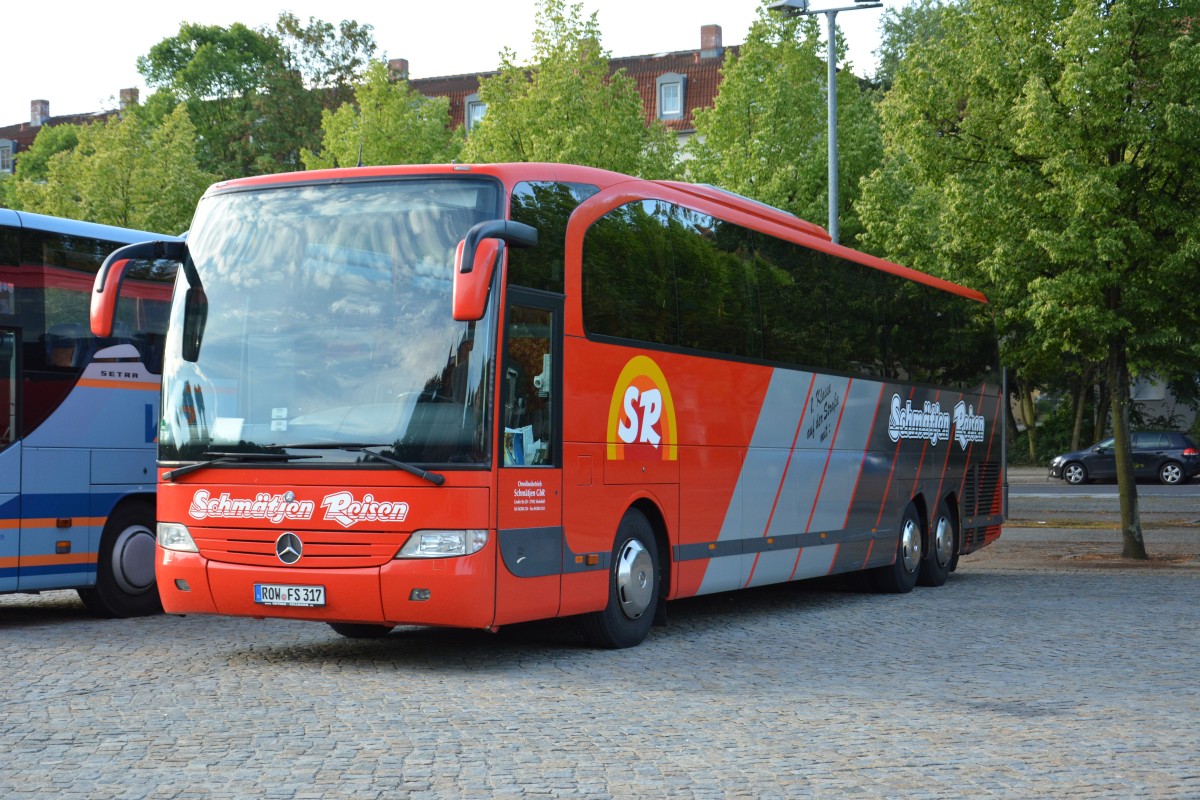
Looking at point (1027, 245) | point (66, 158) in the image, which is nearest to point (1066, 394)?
point (66, 158)

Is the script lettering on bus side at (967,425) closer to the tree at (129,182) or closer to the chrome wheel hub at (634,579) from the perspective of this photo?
the chrome wheel hub at (634,579)

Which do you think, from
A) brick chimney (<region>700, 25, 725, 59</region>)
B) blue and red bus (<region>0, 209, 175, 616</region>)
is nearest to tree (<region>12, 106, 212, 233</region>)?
blue and red bus (<region>0, 209, 175, 616</region>)

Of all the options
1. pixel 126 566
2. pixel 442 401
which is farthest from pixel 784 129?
pixel 442 401

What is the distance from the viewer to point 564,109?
3484 centimetres

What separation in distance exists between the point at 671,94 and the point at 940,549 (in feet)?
177

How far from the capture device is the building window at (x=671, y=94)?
70.0 metres

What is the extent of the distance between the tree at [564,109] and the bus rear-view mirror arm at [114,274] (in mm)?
23151

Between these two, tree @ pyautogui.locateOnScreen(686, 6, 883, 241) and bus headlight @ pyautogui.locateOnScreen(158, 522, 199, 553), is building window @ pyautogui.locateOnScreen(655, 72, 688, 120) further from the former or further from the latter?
bus headlight @ pyautogui.locateOnScreen(158, 522, 199, 553)

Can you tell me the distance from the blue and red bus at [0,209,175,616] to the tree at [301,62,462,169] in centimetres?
2731

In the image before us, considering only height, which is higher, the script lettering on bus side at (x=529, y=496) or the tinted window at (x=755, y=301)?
the tinted window at (x=755, y=301)

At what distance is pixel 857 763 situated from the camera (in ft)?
24.1

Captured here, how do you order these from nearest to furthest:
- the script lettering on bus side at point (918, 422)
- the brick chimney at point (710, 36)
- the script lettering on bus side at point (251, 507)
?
the script lettering on bus side at point (251, 507) < the script lettering on bus side at point (918, 422) < the brick chimney at point (710, 36)

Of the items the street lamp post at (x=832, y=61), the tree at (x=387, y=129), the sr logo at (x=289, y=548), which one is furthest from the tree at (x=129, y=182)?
the sr logo at (x=289, y=548)

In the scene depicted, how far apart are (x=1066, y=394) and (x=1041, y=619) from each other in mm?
44253
